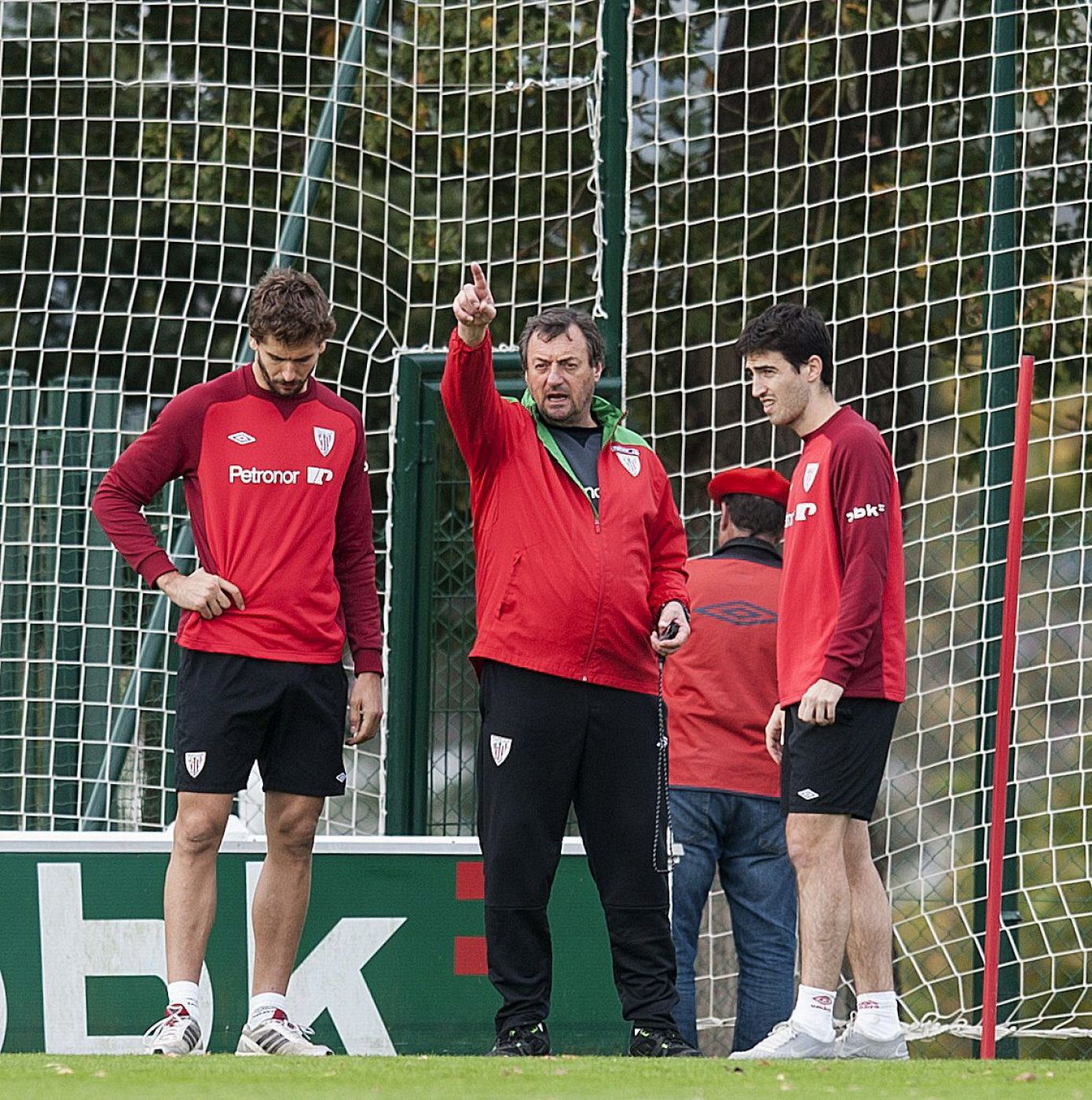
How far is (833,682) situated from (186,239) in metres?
3.53

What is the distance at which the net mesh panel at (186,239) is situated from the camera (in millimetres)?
6855

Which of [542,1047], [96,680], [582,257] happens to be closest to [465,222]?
[582,257]

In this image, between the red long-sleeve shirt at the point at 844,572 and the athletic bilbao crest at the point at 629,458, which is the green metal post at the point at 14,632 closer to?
the athletic bilbao crest at the point at 629,458

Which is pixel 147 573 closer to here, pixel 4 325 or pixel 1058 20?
pixel 4 325

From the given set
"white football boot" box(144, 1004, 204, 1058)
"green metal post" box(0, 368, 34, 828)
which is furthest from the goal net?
"white football boot" box(144, 1004, 204, 1058)

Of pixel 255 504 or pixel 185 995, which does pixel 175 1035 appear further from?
pixel 255 504

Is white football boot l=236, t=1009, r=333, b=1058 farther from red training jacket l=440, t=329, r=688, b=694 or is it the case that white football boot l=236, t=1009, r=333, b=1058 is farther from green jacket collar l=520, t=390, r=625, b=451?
green jacket collar l=520, t=390, r=625, b=451

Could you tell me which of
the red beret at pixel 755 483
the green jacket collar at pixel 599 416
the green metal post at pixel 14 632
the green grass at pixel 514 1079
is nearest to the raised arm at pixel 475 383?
the green jacket collar at pixel 599 416

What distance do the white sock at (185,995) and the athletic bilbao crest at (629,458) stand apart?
174 cm

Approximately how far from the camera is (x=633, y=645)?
5016 millimetres

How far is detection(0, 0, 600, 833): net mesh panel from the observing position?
6855 mm

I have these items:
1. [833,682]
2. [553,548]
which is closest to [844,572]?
[833,682]

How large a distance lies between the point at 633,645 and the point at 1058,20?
145 inches

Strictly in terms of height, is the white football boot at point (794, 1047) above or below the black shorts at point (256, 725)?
below
